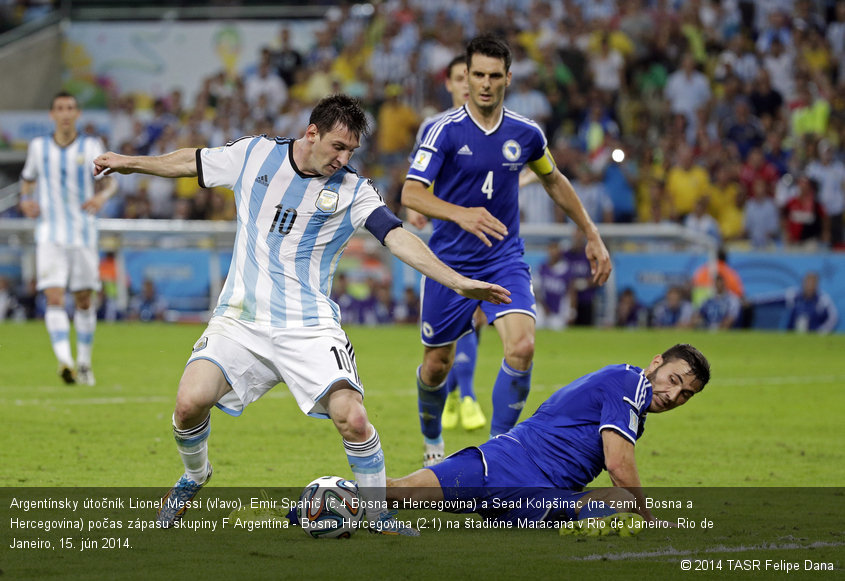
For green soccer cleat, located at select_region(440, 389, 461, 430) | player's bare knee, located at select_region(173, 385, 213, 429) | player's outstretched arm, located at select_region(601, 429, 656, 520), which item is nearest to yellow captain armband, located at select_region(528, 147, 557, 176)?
player's outstretched arm, located at select_region(601, 429, 656, 520)

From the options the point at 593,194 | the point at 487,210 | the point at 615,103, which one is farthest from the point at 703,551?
the point at 615,103

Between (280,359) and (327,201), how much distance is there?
855 millimetres

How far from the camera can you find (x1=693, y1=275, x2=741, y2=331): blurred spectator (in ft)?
67.4

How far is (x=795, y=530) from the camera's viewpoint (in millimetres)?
6371

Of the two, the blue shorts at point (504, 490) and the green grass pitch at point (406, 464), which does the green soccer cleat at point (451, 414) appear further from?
the blue shorts at point (504, 490)

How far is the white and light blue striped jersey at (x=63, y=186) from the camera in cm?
1337

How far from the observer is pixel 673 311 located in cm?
2064

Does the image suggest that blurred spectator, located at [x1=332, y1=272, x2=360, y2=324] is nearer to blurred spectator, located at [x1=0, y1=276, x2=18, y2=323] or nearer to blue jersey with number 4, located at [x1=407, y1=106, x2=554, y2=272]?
blurred spectator, located at [x1=0, y1=276, x2=18, y2=323]

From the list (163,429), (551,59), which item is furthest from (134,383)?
(551,59)

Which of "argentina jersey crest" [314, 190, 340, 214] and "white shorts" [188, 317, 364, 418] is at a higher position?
"argentina jersey crest" [314, 190, 340, 214]

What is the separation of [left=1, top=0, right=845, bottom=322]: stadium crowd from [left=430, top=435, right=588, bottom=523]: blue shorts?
14.8 m

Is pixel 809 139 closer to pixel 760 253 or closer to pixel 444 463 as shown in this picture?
pixel 760 253

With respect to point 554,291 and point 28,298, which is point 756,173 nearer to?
point 554,291

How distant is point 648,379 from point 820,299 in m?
14.4
